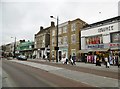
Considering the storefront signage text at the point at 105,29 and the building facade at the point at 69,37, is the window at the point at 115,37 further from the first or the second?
the building facade at the point at 69,37

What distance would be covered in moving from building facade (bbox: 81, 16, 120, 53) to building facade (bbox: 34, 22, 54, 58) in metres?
25.1

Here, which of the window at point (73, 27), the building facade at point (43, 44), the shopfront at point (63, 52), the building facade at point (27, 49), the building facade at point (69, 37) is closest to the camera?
the building facade at point (69, 37)

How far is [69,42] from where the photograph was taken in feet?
180

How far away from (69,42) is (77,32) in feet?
14.9

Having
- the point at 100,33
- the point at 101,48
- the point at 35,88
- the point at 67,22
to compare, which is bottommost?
the point at 35,88

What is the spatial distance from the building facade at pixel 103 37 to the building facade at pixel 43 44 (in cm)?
2513

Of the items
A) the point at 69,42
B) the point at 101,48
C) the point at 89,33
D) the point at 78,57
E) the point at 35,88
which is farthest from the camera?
the point at 69,42

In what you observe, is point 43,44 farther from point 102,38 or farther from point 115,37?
point 115,37

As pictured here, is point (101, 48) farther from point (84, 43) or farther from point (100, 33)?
point (84, 43)

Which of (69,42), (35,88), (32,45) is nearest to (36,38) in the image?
(32,45)

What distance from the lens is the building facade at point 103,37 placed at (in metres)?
36.4

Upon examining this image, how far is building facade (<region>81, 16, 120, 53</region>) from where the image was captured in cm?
3635

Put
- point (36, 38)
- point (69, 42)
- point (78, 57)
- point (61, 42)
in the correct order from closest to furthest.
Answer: point (78, 57) < point (69, 42) < point (61, 42) < point (36, 38)

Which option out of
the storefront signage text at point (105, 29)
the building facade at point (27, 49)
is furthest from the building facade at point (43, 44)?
the storefront signage text at point (105, 29)
